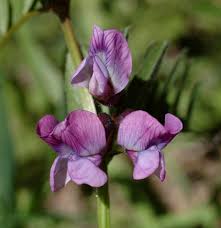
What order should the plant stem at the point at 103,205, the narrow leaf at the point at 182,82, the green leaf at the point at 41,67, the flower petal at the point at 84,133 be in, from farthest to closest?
the green leaf at the point at 41,67, the narrow leaf at the point at 182,82, the plant stem at the point at 103,205, the flower petal at the point at 84,133

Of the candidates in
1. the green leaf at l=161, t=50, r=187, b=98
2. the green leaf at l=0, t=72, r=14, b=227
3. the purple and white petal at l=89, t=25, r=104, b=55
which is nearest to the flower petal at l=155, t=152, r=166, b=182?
the purple and white petal at l=89, t=25, r=104, b=55

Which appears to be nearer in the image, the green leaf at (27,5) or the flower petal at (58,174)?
the flower petal at (58,174)

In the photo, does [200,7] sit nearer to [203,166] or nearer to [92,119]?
[203,166]

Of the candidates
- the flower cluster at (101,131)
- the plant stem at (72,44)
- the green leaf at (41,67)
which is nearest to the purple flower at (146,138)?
the flower cluster at (101,131)

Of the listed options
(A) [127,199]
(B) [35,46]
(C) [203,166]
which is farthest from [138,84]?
(C) [203,166]

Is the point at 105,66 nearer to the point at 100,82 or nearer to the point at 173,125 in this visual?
the point at 100,82

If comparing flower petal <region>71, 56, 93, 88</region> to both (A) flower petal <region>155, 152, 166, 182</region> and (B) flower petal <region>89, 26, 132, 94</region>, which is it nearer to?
(B) flower petal <region>89, 26, 132, 94</region>

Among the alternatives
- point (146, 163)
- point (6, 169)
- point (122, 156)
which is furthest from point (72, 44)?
point (122, 156)

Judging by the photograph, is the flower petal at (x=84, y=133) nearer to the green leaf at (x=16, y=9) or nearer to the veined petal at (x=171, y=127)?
the veined petal at (x=171, y=127)
